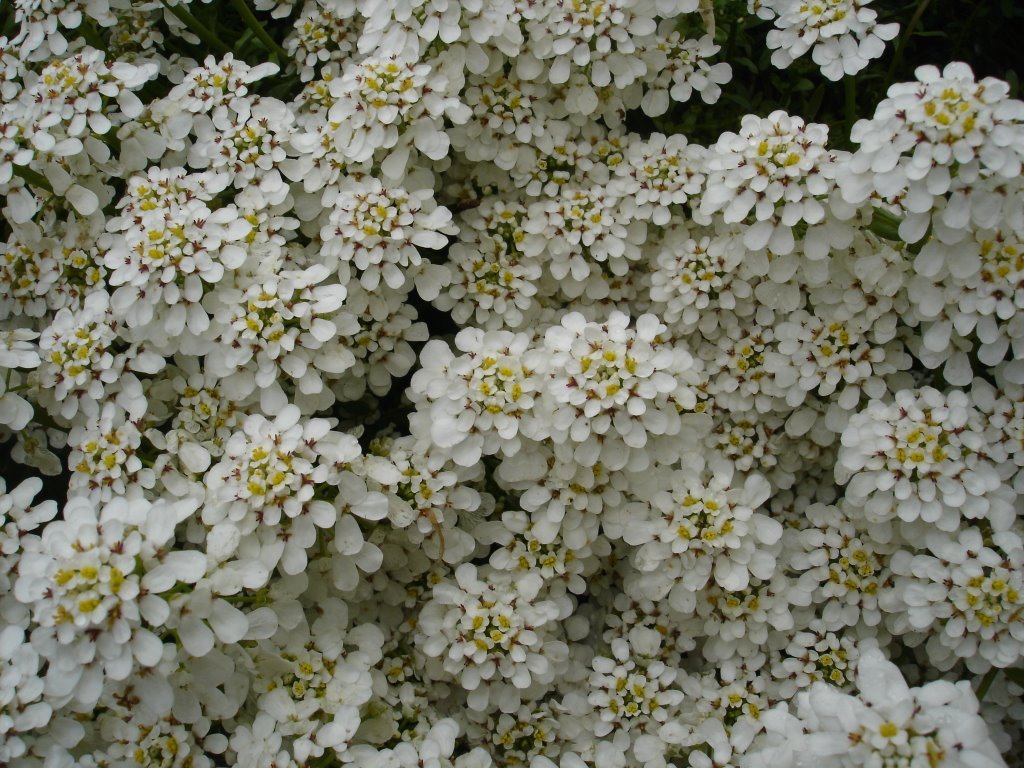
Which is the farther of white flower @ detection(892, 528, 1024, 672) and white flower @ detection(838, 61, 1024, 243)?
white flower @ detection(892, 528, 1024, 672)

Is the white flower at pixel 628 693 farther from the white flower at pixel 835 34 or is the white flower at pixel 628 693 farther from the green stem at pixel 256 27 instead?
the green stem at pixel 256 27

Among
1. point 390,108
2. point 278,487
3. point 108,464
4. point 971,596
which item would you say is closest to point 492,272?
point 390,108

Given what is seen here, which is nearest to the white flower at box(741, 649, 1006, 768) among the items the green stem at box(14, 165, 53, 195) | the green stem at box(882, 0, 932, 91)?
the green stem at box(882, 0, 932, 91)

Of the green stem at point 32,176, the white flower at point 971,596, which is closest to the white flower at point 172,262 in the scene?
the green stem at point 32,176

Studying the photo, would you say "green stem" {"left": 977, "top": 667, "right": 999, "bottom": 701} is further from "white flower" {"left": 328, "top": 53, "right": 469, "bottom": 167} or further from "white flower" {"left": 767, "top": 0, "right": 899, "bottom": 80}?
"white flower" {"left": 328, "top": 53, "right": 469, "bottom": 167}

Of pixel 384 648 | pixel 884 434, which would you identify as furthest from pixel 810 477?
pixel 384 648

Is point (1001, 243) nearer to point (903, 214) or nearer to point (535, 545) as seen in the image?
point (903, 214)
